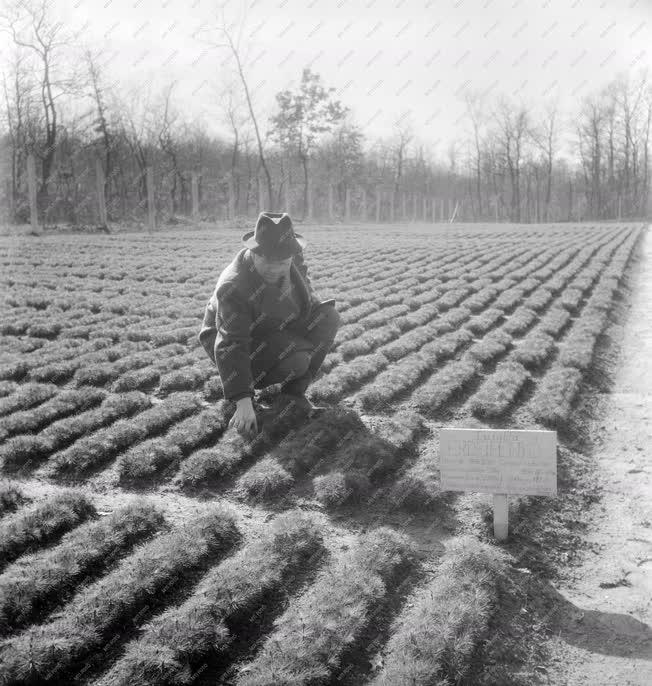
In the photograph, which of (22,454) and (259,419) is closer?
(22,454)

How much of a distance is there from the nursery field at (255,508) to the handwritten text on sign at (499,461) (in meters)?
0.36

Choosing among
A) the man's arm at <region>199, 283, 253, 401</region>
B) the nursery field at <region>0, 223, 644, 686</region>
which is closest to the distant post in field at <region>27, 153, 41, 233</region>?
the nursery field at <region>0, 223, 644, 686</region>

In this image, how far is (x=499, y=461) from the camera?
3471 mm

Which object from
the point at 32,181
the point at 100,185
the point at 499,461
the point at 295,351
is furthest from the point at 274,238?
the point at 100,185

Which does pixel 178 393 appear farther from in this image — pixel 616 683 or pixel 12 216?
pixel 12 216

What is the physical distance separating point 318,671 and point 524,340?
6.35 m

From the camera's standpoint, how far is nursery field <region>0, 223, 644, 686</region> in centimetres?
274

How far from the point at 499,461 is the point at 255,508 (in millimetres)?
1443

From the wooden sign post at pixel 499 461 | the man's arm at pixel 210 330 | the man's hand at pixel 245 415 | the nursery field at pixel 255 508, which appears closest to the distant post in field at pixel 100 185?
the nursery field at pixel 255 508

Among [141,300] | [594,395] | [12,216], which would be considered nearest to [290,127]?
[12,216]

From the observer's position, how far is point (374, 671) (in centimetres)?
272

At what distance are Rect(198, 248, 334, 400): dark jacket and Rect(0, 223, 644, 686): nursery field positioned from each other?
0.49 m

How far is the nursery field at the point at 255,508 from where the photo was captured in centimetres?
274

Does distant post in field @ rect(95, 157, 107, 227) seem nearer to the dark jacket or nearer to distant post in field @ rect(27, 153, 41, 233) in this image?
distant post in field @ rect(27, 153, 41, 233)
